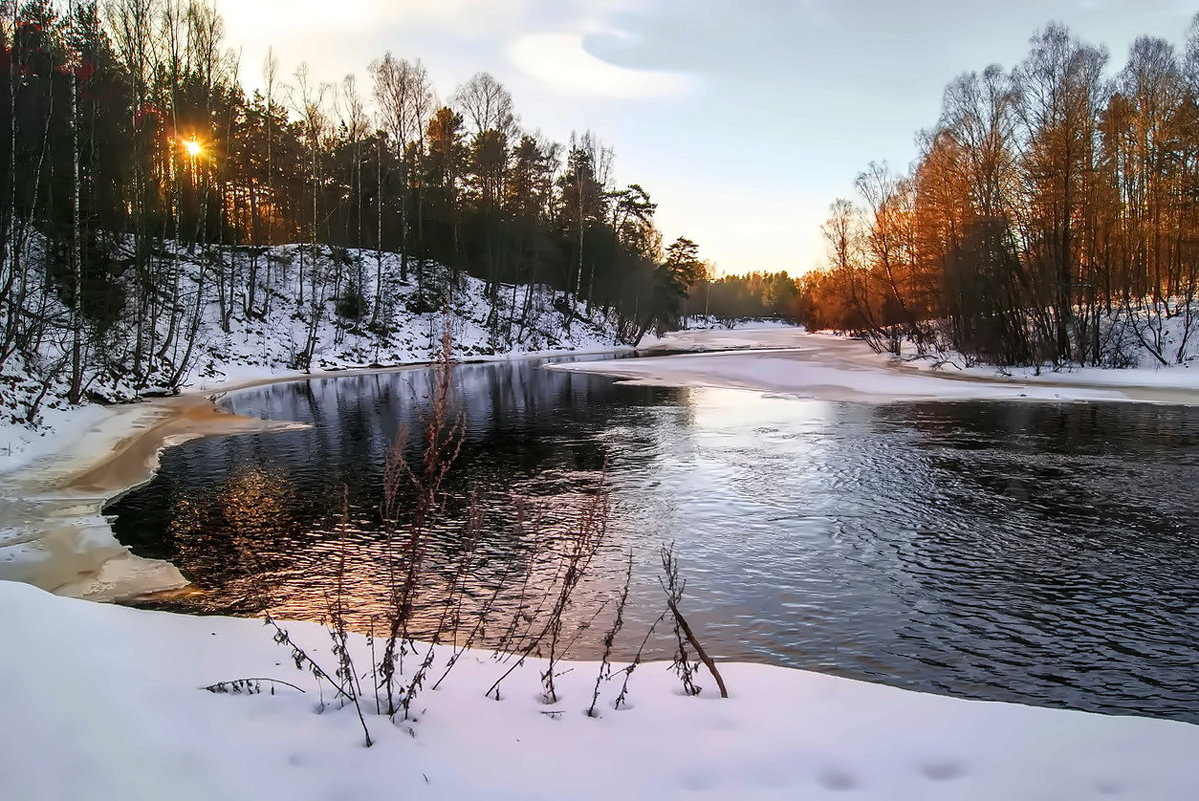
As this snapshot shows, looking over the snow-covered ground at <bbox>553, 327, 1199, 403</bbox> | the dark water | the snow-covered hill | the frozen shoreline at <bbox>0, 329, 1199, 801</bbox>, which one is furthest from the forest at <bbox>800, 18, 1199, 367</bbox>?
the frozen shoreline at <bbox>0, 329, 1199, 801</bbox>

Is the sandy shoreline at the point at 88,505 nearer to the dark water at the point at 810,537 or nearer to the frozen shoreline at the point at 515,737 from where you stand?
the dark water at the point at 810,537

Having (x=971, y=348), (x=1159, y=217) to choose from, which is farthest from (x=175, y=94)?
(x=1159, y=217)

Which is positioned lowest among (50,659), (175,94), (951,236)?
(50,659)

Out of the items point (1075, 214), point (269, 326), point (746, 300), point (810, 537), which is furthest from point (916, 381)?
point (746, 300)

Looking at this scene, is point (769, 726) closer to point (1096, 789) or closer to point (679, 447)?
point (1096, 789)

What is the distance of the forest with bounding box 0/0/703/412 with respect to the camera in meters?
17.5

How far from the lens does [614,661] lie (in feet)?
17.3

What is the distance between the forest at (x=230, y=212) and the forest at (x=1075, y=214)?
28701 millimetres

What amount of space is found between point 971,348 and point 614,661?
108 feet

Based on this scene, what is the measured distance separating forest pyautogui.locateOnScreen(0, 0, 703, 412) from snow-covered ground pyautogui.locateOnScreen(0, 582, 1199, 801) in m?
13.4

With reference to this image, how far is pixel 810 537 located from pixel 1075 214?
2920cm

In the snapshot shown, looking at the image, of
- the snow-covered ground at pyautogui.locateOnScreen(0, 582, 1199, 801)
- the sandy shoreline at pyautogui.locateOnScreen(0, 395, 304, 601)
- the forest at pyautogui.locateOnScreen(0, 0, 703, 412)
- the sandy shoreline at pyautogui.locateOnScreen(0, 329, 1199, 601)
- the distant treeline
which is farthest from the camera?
the distant treeline

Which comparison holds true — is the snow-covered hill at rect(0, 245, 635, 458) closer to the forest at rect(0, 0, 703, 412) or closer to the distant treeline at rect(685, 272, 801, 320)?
the forest at rect(0, 0, 703, 412)

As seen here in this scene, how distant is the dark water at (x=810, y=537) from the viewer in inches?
220
